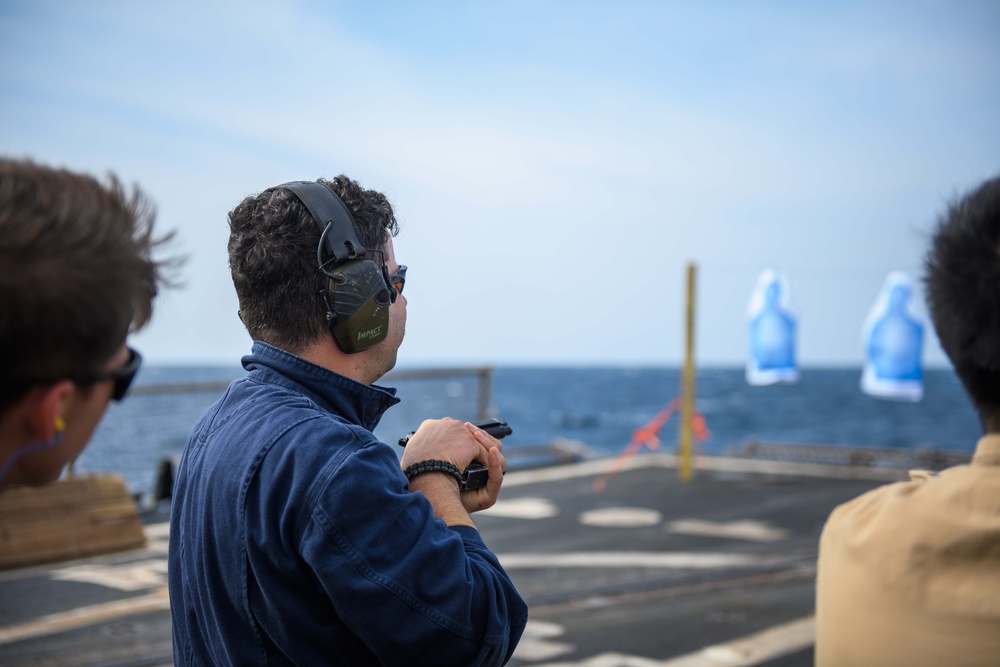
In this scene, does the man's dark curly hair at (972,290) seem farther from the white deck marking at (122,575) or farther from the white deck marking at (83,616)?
the white deck marking at (122,575)

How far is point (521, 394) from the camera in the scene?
364ft

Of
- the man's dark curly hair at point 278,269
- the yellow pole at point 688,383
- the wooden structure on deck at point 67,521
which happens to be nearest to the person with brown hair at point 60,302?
the man's dark curly hair at point 278,269

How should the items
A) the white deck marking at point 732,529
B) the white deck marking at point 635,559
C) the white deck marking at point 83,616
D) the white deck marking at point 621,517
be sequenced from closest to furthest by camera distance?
1. the white deck marking at point 83,616
2. the white deck marking at point 635,559
3. the white deck marking at point 732,529
4. the white deck marking at point 621,517

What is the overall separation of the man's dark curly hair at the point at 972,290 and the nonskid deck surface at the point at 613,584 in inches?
164

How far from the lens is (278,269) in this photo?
1.91 m

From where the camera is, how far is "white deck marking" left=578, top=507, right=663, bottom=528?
9078 mm

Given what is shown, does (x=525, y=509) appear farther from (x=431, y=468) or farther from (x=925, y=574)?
(x=925, y=574)

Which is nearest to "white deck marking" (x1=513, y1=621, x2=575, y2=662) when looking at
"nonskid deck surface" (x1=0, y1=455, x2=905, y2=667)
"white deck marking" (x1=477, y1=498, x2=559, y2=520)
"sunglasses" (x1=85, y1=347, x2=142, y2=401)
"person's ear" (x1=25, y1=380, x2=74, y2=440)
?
"nonskid deck surface" (x1=0, y1=455, x2=905, y2=667)

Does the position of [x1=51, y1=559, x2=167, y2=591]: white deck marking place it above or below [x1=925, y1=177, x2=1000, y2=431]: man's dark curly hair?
below

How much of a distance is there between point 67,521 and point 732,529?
6.07 m

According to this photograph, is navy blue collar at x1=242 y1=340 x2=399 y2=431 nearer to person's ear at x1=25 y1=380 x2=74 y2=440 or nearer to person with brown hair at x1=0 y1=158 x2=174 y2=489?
person with brown hair at x1=0 y1=158 x2=174 y2=489

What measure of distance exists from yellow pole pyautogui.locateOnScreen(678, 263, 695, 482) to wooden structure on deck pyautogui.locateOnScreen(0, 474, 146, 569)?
6665mm

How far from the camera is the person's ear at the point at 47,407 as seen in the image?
119 centimetres

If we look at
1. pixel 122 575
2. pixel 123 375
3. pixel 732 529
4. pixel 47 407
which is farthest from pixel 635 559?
pixel 47 407
